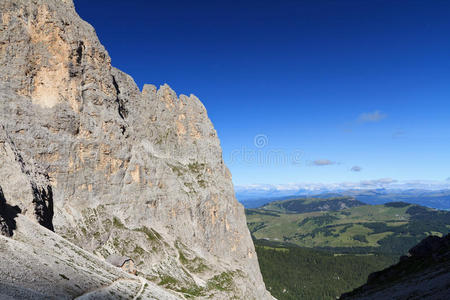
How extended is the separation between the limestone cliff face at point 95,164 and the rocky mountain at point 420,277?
6442 centimetres

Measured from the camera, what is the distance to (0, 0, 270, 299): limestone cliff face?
300ft

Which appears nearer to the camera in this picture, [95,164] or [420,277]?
[420,277]

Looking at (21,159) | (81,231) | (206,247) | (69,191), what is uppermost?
(21,159)

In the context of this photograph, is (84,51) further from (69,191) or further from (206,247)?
(206,247)

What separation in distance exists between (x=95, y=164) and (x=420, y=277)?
10481cm

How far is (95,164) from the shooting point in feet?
351

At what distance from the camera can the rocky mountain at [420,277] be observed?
41875mm

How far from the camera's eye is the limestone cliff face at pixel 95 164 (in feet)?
300

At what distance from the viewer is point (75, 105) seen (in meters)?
105

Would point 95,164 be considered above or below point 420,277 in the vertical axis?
above

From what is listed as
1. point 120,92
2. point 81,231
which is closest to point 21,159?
point 81,231

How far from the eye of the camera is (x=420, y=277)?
53812 mm

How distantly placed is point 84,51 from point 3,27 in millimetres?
25800

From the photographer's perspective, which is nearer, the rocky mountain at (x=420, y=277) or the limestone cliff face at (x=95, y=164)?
the rocky mountain at (x=420, y=277)
